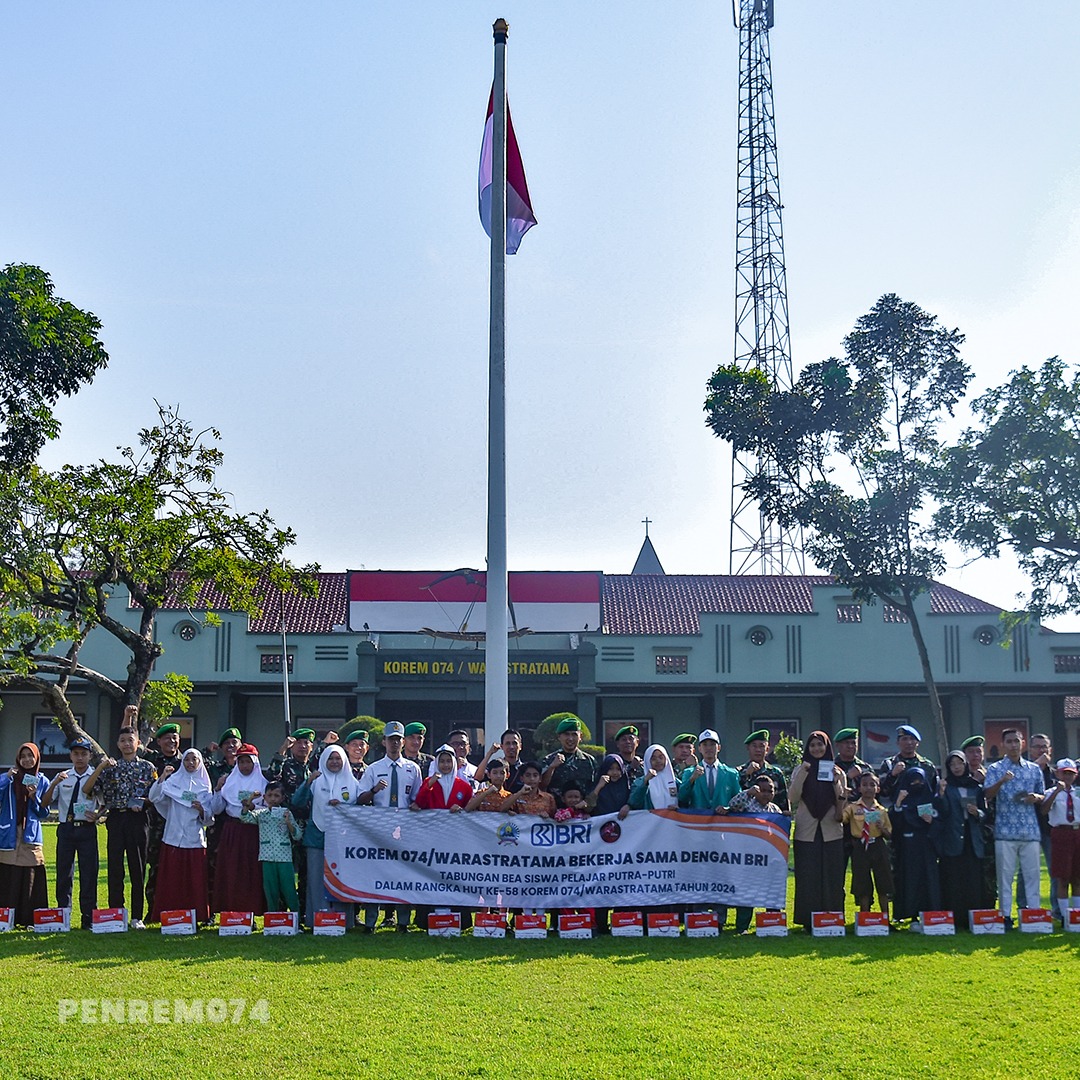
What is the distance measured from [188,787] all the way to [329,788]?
4.21ft

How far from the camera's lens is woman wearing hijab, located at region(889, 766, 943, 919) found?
1116cm

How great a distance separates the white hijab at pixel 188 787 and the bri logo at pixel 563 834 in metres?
2.98

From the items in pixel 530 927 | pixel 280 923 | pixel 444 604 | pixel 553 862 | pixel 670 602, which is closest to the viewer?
pixel 530 927

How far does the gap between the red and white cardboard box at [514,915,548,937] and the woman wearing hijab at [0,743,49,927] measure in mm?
4320

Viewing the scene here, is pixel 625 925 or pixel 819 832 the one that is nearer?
pixel 625 925

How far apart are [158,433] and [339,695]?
18.0m

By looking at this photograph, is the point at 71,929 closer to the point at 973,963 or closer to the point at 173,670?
the point at 973,963

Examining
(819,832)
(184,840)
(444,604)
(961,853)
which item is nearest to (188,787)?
(184,840)

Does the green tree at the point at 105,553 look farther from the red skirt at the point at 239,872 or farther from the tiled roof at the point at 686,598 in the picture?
the tiled roof at the point at 686,598

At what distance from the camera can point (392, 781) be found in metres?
11.3

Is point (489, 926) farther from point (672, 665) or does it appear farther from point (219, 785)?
point (672, 665)

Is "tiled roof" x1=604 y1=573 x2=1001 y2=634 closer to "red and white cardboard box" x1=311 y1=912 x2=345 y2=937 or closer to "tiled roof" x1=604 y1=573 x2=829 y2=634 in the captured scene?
"tiled roof" x1=604 y1=573 x2=829 y2=634

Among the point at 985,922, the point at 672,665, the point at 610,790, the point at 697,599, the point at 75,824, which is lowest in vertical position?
the point at 985,922

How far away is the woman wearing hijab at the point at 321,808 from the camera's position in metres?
10.9
